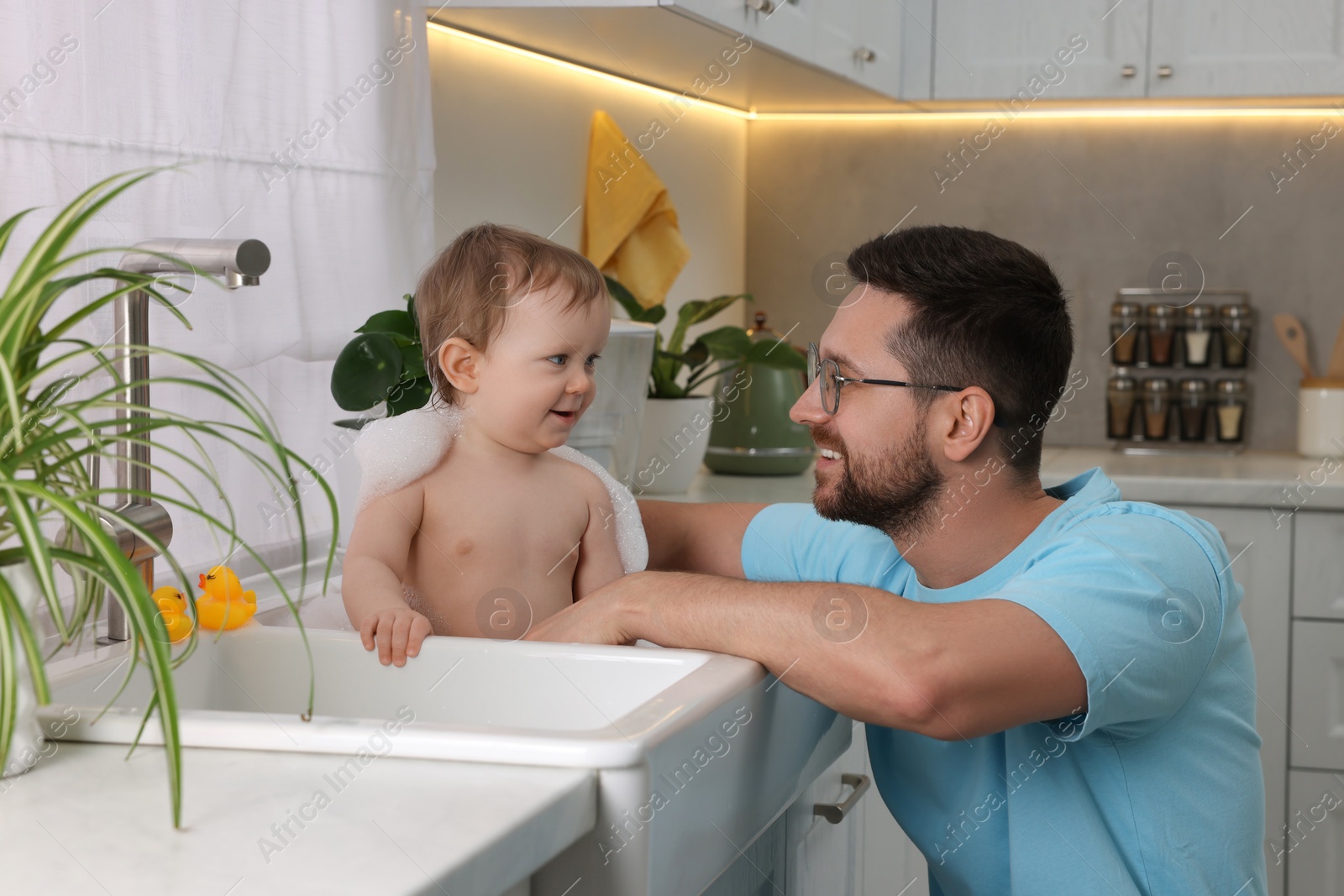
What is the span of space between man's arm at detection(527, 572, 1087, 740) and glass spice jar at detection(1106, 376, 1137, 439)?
2047mm

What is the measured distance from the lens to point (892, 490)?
116 centimetres

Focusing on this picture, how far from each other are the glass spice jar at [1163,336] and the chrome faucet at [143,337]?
2.33m

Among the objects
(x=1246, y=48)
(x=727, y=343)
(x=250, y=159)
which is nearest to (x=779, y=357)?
(x=727, y=343)

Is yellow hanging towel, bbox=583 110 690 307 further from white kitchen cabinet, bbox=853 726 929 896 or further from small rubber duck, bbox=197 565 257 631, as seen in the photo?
small rubber duck, bbox=197 565 257 631

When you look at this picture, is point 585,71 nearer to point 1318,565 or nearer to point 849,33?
point 849,33

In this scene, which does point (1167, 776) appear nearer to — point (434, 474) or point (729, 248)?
point (434, 474)

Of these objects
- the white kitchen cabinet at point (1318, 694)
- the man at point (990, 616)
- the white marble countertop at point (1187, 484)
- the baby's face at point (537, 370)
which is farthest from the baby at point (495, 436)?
the white kitchen cabinet at point (1318, 694)

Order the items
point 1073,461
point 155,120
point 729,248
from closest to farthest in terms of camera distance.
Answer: point 155,120 → point 1073,461 → point 729,248

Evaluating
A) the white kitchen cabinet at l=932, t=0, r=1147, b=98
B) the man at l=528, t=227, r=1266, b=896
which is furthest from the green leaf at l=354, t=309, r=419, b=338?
the white kitchen cabinet at l=932, t=0, r=1147, b=98

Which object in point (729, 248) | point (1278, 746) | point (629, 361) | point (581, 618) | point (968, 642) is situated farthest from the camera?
point (729, 248)

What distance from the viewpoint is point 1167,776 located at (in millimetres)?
1036

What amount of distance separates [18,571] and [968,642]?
1.93ft

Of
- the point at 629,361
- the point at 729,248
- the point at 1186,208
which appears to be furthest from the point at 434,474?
the point at 1186,208

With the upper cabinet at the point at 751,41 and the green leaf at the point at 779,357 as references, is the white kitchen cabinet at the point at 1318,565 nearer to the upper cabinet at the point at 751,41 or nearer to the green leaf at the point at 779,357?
the green leaf at the point at 779,357
